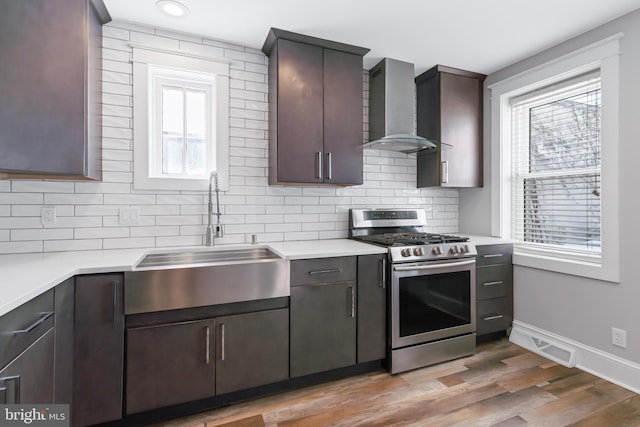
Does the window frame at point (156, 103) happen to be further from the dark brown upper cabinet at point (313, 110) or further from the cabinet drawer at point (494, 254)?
the cabinet drawer at point (494, 254)

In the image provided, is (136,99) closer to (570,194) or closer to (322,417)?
(322,417)

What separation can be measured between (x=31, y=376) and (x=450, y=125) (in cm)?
340

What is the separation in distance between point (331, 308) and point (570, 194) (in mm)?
2234

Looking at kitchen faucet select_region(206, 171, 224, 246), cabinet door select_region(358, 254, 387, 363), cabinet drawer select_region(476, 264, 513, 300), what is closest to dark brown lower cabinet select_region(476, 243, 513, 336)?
cabinet drawer select_region(476, 264, 513, 300)

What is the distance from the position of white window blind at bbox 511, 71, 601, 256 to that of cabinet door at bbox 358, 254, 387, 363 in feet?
5.50

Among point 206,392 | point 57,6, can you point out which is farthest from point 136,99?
point 206,392

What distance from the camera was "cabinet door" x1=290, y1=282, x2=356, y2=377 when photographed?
6.77 ft

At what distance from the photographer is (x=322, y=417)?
1846 mm

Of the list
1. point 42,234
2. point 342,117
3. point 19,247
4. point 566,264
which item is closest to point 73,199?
point 42,234

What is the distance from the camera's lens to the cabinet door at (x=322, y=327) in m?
2.06

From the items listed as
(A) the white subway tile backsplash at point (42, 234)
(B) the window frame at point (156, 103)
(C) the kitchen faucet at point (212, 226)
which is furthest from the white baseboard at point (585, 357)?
(A) the white subway tile backsplash at point (42, 234)

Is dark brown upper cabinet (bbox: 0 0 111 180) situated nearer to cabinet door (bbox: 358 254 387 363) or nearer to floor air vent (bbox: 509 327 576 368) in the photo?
cabinet door (bbox: 358 254 387 363)

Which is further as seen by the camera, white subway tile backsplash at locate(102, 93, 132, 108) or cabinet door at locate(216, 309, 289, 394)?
white subway tile backsplash at locate(102, 93, 132, 108)

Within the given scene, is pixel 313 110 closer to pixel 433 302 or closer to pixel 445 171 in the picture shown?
pixel 445 171
